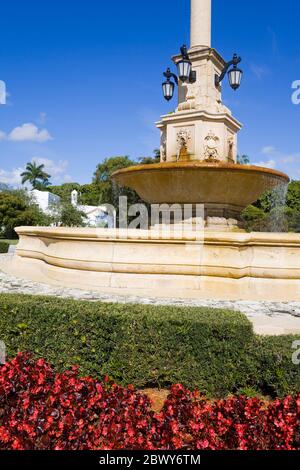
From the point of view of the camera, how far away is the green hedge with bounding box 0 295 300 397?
3.71 meters

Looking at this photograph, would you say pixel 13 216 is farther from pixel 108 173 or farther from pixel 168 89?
pixel 168 89

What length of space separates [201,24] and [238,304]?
10182 mm

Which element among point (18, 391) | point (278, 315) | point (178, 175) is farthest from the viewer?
point (178, 175)

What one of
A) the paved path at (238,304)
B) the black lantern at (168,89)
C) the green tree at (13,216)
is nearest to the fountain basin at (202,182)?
the black lantern at (168,89)

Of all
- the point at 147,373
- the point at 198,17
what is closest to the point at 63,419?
the point at 147,373

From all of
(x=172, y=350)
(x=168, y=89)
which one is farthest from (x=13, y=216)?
(x=172, y=350)

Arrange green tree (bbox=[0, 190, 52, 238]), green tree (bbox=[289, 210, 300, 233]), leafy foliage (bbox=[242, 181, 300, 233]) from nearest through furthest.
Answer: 1. leafy foliage (bbox=[242, 181, 300, 233])
2. green tree (bbox=[289, 210, 300, 233])
3. green tree (bbox=[0, 190, 52, 238])

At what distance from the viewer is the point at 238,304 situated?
669 cm

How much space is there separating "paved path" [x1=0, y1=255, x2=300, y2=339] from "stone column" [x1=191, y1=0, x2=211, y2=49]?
30.9 ft

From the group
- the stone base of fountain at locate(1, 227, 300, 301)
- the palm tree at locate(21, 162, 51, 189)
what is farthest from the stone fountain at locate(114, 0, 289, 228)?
the palm tree at locate(21, 162, 51, 189)

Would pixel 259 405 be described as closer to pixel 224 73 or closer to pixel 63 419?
pixel 63 419

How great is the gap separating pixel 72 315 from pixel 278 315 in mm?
3355

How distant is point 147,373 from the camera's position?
12.5 feet

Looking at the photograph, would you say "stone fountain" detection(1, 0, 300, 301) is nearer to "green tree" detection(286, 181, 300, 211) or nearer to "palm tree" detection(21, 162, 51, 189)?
"green tree" detection(286, 181, 300, 211)
